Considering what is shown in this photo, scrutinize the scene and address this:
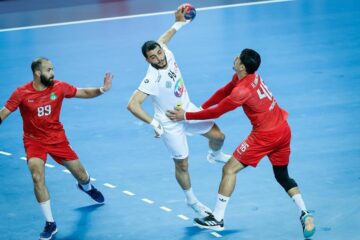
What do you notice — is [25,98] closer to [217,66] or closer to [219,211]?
[219,211]

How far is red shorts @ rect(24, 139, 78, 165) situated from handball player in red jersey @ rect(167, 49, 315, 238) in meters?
1.53

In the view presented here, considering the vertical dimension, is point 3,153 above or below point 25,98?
below

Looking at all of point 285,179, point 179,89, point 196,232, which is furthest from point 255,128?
point 196,232

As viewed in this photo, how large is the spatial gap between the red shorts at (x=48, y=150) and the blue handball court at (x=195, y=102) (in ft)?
2.78

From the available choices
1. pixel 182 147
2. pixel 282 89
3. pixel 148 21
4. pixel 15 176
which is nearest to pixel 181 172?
pixel 182 147

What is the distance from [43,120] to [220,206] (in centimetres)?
249

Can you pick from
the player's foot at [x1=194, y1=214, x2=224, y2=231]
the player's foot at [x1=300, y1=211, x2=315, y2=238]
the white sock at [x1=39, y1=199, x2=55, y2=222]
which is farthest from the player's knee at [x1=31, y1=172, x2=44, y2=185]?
the player's foot at [x1=300, y1=211, x2=315, y2=238]

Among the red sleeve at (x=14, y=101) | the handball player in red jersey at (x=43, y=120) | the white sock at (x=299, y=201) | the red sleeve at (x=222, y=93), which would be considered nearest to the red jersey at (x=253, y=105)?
the red sleeve at (x=222, y=93)

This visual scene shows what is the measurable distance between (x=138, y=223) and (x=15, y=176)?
8.37 ft

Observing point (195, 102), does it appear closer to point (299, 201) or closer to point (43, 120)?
point (43, 120)

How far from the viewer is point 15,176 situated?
1178 cm

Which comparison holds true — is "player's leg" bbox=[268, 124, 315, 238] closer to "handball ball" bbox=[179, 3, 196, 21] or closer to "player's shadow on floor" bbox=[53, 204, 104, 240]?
"handball ball" bbox=[179, 3, 196, 21]

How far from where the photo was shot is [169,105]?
32.8ft

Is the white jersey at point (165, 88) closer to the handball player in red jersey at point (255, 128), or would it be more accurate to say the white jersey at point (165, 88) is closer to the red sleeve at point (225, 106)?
the handball player in red jersey at point (255, 128)
